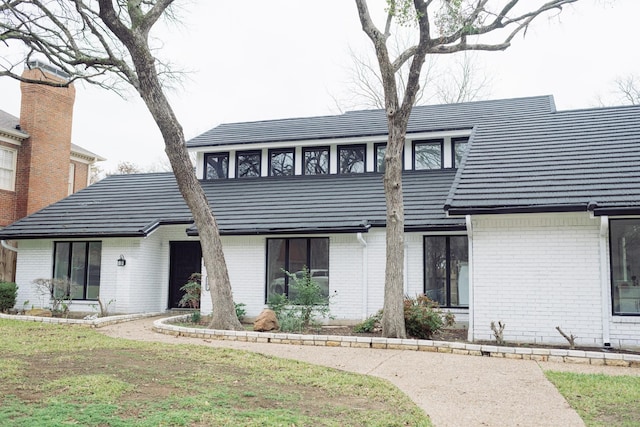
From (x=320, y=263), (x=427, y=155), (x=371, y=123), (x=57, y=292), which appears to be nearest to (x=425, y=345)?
(x=320, y=263)

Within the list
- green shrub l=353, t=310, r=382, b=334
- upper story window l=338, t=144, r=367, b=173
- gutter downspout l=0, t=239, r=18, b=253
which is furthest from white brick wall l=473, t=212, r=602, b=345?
gutter downspout l=0, t=239, r=18, b=253

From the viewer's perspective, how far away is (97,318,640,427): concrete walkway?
6.04 m

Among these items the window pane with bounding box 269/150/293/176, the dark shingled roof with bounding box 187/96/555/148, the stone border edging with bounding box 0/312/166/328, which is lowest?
the stone border edging with bounding box 0/312/166/328

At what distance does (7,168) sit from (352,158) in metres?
13.2

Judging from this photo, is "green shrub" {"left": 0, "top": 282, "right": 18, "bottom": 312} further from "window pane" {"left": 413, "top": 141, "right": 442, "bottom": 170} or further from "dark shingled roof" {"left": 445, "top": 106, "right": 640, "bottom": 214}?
"dark shingled roof" {"left": 445, "top": 106, "right": 640, "bottom": 214}

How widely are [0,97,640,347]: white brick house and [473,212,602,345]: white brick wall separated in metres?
0.03

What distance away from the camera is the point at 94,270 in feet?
55.9

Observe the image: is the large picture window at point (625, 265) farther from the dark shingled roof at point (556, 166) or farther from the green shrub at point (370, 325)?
the green shrub at point (370, 325)

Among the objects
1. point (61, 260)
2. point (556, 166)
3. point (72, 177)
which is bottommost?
point (61, 260)

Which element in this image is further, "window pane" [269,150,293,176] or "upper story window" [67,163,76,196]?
"upper story window" [67,163,76,196]

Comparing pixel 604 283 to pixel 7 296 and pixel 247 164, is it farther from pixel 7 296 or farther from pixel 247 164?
pixel 7 296

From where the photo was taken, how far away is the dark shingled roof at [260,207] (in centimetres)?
1480

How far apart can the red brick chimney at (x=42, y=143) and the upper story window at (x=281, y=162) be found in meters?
9.46

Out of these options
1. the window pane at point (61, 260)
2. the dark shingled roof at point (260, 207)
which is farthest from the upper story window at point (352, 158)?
the window pane at point (61, 260)
